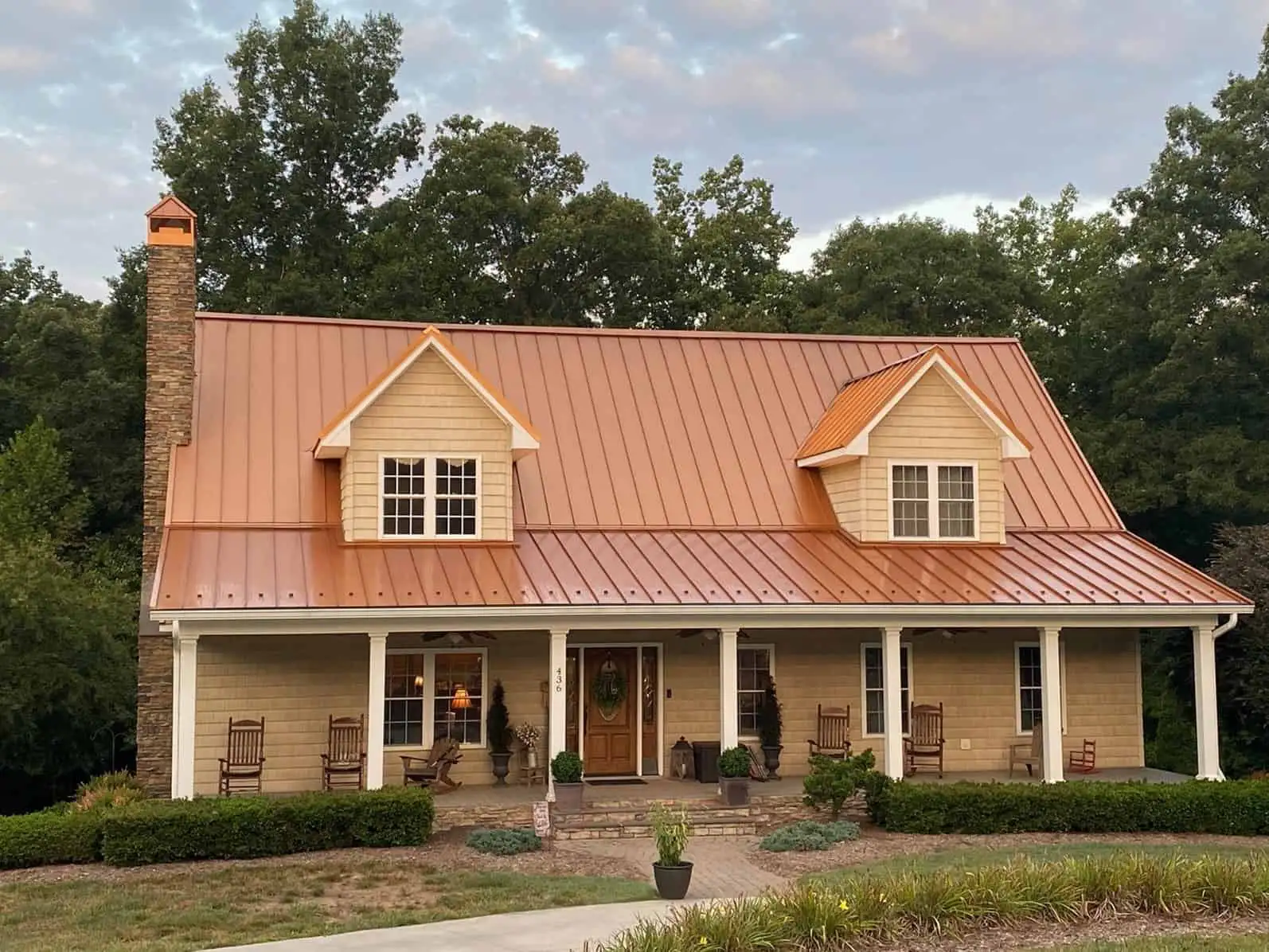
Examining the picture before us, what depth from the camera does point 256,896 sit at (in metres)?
12.9

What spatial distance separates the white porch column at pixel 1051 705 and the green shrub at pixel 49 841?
1332cm

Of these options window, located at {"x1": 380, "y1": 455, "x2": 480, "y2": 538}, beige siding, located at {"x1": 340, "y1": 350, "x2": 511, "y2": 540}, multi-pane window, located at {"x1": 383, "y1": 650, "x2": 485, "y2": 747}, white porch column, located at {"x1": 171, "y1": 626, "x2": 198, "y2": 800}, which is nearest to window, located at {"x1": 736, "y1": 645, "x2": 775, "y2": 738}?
multi-pane window, located at {"x1": 383, "y1": 650, "x2": 485, "y2": 747}

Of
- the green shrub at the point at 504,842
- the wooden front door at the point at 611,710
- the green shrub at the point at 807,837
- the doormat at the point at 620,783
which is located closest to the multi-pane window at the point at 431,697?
the wooden front door at the point at 611,710

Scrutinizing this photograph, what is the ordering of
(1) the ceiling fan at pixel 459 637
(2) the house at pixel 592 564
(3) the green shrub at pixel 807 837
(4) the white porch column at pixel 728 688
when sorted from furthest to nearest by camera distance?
(1) the ceiling fan at pixel 459 637, (4) the white porch column at pixel 728 688, (2) the house at pixel 592 564, (3) the green shrub at pixel 807 837

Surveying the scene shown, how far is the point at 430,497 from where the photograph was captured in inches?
769

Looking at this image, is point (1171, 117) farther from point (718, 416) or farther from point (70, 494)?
point (70, 494)

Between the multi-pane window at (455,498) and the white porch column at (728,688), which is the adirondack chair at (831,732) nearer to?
the white porch column at (728,688)

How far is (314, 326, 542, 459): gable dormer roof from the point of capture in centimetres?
1912

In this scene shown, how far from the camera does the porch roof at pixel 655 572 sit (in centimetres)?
1727

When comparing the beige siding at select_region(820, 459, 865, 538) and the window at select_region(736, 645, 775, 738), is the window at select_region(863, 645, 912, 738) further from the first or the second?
the beige siding at select_region(820, 459, 865, 538)

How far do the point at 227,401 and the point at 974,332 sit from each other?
26.4 m

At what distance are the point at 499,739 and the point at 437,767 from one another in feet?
4.21

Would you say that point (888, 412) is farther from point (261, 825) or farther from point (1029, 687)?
point (261, 825)

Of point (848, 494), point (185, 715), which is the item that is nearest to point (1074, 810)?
point (848, 494)
